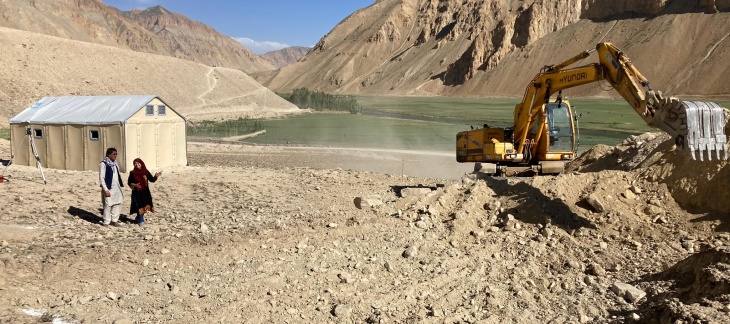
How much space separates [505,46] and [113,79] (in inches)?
3662

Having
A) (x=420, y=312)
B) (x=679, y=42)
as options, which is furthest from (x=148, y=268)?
(x=679, y=42)

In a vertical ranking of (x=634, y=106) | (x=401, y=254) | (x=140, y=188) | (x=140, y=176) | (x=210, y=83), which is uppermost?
(x=210, y=83)

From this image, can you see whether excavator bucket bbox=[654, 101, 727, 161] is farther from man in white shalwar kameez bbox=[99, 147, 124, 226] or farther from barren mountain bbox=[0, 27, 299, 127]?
barren mountain bbox=[0, 27, 299, 127]

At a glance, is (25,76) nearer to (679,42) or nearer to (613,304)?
(613,304)

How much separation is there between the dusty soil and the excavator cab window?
5.63 feet

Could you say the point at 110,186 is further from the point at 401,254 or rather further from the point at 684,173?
the point at 684,173

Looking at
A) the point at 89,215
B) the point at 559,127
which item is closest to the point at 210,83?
the point at 89,215

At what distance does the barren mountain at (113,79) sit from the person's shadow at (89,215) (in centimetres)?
3578

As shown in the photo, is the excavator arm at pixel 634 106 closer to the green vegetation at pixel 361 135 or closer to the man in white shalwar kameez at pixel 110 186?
the man in white shalwar kameez at pixel 110 186

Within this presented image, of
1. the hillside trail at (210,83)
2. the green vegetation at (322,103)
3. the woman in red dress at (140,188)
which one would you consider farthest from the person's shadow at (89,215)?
the green vegetation at (322,103)

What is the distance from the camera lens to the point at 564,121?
14.1 metres

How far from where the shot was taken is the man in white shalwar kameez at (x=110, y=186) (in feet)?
36.0

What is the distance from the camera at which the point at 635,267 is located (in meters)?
8.88

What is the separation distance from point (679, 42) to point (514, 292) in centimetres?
10770
